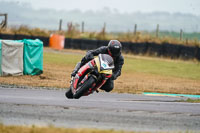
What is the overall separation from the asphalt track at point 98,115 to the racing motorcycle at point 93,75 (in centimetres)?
37

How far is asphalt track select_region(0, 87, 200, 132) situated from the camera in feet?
26.0

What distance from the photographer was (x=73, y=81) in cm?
1042

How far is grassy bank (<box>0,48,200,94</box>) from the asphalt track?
5934 millimetres

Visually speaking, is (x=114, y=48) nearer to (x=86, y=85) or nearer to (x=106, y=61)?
(x=106, y=61)

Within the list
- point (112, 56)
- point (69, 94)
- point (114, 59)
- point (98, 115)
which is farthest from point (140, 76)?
point (98, 115)

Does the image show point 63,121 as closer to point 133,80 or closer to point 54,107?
point 54,107

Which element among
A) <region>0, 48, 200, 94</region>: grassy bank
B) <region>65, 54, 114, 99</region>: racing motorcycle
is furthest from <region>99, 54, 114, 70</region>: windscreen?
<region>0, 48, 200, 94</region>: grassy bank

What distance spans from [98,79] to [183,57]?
2534cm

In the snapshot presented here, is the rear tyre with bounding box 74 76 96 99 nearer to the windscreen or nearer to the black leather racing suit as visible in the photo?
the windscreen

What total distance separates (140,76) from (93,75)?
45.9ft

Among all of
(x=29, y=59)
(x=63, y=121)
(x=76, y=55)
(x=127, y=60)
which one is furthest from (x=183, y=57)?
(x=63, y=121)

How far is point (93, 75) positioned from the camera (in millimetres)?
9969

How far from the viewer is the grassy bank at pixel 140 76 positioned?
58.2ft

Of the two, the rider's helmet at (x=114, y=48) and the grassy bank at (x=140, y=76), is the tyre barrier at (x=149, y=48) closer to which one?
the grassy bank at (x=140, y=76)
